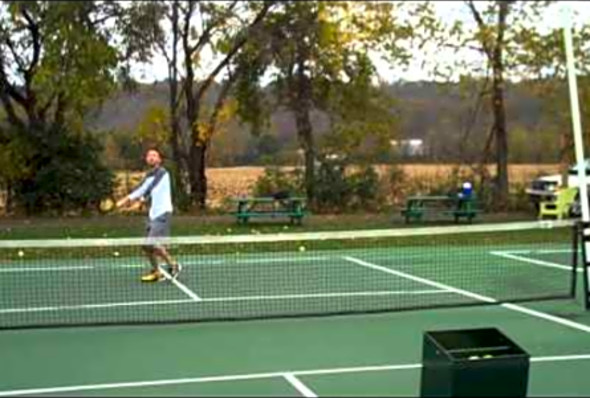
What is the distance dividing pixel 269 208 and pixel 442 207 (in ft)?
9.41

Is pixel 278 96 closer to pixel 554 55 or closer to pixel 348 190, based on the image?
pixel 348 190

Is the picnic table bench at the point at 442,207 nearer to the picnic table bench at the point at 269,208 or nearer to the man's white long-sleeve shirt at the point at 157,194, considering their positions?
the picnic table bench at the point at 269,208

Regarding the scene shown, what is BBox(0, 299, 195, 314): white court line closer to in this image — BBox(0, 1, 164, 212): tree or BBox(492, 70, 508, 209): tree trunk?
BBox(0, 1, 164, 212): tree

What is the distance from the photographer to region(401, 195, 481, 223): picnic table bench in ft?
51.1

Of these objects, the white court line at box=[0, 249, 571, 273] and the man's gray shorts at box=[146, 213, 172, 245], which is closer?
the man's gray shorts at box=[146, 213, 172, 245]

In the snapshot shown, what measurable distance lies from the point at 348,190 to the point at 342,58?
2456 mm

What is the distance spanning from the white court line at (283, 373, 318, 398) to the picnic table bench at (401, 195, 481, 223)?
401 inches

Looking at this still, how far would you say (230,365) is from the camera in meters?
5.72

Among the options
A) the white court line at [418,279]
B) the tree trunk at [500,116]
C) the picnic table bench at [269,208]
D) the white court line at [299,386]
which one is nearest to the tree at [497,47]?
the tree trunk at [500,116]

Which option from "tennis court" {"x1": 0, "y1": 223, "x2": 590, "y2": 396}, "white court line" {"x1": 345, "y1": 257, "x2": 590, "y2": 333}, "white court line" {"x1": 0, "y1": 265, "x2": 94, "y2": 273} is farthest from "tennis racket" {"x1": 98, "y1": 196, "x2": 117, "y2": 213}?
"white court line" {"x1": 345, "y1": 257, "x2": 590, "y2": 333}

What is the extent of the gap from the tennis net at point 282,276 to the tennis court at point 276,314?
23 mm

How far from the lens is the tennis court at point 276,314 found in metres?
5.38

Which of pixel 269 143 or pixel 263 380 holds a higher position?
pixel 269 143

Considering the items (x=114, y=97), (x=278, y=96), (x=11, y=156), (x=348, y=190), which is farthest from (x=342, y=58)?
(x=11, y=156)
